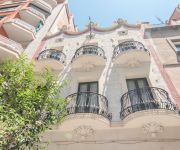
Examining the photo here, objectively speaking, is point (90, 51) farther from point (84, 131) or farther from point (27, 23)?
point (27, 23)

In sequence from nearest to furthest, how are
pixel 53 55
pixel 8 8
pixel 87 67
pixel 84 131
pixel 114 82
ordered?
pixel 84 131 → pixel 114 82 → pixel 87 67 → pixel 53 55 → pixel 8 8

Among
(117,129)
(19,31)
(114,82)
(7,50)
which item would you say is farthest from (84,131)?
(19,31)

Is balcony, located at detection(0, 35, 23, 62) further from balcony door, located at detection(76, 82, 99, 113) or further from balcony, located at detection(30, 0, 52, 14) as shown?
balcony, located at detection(30, 0, 52, 14)

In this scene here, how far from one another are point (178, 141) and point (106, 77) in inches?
195

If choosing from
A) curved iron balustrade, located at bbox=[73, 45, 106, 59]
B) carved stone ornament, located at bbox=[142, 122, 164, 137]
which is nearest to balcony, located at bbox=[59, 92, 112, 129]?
carved stone ornament, located at bbox=[142, 122, 164, 137]

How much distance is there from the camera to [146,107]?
938 cm

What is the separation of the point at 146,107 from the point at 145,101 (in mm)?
280

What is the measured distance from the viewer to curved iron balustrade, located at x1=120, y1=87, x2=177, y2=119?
360 inches

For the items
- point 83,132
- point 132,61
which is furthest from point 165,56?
point 83,132

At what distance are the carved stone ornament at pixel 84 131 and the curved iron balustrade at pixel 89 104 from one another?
0.77 metres

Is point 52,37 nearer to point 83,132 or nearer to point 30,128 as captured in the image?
point 83,132

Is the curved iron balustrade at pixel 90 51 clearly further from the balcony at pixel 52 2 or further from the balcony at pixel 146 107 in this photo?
the balcony at pixel 52 2

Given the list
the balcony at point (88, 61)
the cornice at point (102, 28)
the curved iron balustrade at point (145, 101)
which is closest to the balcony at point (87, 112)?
the curved iron balustrade at point (145, 101)

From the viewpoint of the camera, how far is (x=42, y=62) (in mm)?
13109
